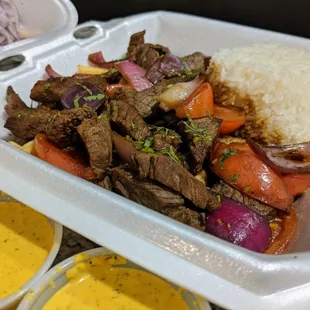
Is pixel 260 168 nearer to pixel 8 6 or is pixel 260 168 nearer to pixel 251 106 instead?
pixel 251 106

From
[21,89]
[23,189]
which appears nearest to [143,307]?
[23,189]

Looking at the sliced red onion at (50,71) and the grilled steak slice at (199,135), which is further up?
the grilled steak slice at (199,135)

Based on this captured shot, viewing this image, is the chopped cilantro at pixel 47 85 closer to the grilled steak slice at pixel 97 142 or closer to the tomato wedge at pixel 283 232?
the grilled steak slice at pixel 97 142

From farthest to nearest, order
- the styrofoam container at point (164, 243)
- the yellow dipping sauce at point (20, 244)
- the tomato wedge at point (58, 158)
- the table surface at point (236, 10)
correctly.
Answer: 1. the table surface at point (236, 10)
2. the tomato wedge at point (58, 158)
3. the yellow dipping sauce at point (20, 244)
4. the styrofoam container at point (164, 243)

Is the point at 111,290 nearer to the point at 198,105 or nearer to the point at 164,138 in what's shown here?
the point at 164,138

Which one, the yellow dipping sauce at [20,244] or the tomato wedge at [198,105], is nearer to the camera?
the yellow dipping sauce at [20,244]

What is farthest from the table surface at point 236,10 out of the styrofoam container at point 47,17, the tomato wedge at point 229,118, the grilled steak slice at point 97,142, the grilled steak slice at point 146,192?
the grilled steak slice at point 146,192
